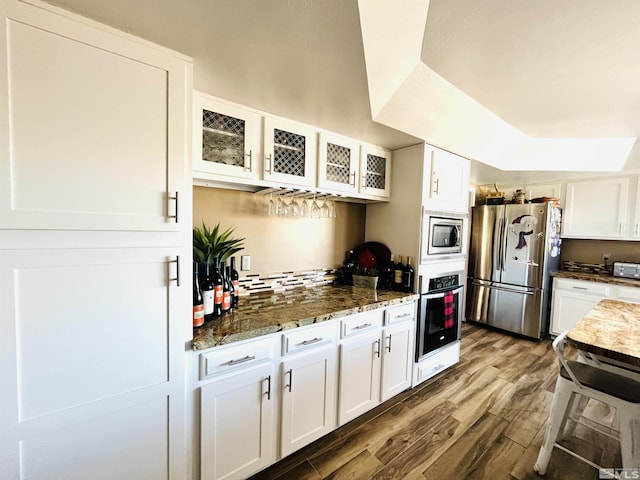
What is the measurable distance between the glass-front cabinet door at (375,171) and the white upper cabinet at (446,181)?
0.33 meters

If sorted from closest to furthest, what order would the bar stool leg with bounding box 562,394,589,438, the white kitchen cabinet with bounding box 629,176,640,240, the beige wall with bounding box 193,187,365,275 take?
the bar stool leg with bounding box 562,394,589,438 → the beige wall with bounding box 193,187,365,275 → the white kitchen cabinet with bounding box 629,176,640,240

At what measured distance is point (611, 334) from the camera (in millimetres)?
1461

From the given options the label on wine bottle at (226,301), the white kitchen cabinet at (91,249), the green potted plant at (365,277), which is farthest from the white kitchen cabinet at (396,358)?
the white kitchen cabinet at (91,249)

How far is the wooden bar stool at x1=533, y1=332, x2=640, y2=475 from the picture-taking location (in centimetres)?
126

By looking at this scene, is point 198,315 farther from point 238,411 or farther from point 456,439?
point 456,439

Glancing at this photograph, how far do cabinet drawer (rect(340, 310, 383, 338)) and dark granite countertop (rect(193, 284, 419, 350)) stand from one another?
0.05 metres

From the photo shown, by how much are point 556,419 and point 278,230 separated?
2127 mm

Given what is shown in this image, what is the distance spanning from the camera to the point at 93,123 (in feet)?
3.14

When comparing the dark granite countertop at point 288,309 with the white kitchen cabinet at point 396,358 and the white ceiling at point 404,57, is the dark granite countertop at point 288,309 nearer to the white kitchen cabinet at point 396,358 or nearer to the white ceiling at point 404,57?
the white kitchen cabinet at point 396,358

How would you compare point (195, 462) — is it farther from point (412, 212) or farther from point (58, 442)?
point (412, 212)

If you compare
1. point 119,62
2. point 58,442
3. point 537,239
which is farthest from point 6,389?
point 537,239

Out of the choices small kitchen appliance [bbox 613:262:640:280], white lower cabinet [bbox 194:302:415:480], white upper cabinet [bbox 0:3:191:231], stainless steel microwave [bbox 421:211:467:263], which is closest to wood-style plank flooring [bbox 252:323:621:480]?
white lower cabinet [bbox 194:302:415:480]

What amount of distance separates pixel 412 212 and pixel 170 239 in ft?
5.96

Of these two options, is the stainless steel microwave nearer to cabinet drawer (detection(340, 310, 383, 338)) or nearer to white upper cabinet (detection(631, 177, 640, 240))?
cabinet drawer (detection(340, 310, 383, 338))
